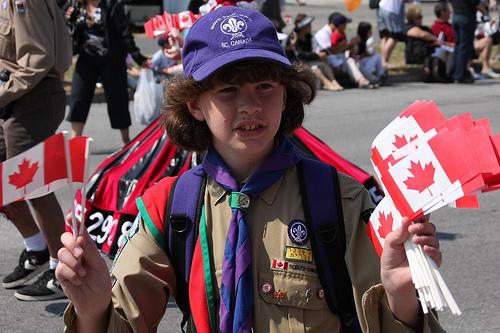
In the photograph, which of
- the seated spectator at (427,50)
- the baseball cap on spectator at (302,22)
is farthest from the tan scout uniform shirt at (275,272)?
the seated spectator at (427,50)

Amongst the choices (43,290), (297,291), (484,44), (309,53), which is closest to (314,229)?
(297,291)

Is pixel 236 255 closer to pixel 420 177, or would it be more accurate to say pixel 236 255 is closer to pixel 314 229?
pixel 314 229

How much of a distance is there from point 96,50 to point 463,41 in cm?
792

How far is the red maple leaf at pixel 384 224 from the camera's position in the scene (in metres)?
2.33

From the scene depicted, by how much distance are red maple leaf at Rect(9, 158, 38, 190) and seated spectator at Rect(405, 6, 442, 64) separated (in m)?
14.6

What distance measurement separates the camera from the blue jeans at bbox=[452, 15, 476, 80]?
15961 mm

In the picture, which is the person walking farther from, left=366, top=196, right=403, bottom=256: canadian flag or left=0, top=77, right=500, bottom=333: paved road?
left=366, top=196, right=403, bottom=256: canadian flag

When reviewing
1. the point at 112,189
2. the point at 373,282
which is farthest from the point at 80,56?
the point at 373,282

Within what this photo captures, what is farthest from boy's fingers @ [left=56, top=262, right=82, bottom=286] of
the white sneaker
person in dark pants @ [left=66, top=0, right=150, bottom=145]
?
the white sneaker

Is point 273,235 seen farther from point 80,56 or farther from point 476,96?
point 476,96

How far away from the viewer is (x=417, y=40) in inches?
663

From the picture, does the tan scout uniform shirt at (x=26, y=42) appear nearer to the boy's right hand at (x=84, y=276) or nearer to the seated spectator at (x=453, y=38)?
the boy's right hand at (x=84, y=276)

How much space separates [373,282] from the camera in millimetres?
2504

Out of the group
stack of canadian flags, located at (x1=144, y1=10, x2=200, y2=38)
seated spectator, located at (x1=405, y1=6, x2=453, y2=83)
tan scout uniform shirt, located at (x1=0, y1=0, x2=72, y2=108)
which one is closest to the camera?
tan scout uniform shirt, located at (x1=0, y1=0, x2=72, y2=108)
